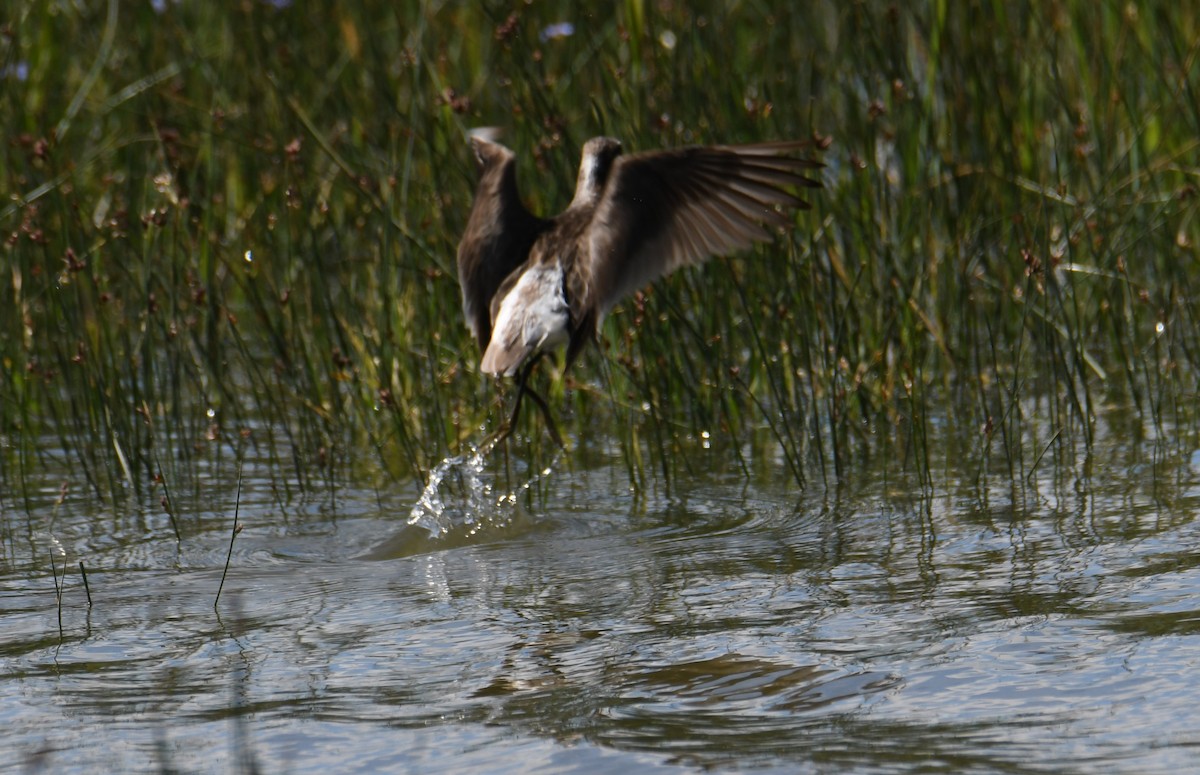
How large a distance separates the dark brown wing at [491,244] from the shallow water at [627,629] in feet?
1.34

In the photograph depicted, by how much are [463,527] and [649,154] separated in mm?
983

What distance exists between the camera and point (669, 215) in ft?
13.3

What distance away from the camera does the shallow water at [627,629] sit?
8.07ft

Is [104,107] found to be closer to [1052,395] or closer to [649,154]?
[649,154]

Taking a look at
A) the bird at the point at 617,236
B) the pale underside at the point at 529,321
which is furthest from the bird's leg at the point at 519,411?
the pale underside at the point at 529,321

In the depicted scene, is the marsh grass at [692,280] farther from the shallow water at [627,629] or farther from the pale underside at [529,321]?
the pale underside at [529,321]

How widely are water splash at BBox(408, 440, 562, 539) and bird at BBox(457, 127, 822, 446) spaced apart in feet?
0.74

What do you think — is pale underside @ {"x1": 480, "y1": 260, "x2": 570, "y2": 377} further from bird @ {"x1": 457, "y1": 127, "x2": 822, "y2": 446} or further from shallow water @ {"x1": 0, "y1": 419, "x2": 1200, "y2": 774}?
shallow water @ {"x1": 0, "y1": 419, "x2": 1200, "y2": 774}

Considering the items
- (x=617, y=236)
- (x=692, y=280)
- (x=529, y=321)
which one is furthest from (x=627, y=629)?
(x=692, y=280)

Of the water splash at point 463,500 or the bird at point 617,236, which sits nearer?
the bird at point 617,236

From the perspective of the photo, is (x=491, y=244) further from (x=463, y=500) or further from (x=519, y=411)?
(x=463, y=500)

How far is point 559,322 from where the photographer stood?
13.2 feet

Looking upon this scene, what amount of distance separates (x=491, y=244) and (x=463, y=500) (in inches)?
25.1

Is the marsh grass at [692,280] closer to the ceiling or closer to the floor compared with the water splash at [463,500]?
closer to the ceiling
